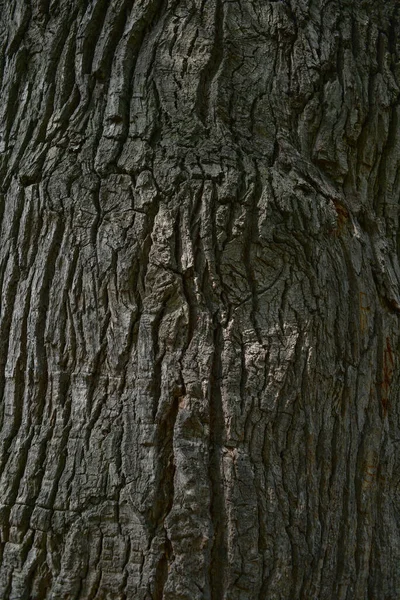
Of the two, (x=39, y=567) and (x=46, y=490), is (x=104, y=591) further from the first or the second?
(x=46, y=490)

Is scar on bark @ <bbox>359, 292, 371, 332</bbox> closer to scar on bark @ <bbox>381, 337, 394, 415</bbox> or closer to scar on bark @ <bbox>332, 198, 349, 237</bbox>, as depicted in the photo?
scar on bark @ <bbox>381, 337, 394, 415</bbox>

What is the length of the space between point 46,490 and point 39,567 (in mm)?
262

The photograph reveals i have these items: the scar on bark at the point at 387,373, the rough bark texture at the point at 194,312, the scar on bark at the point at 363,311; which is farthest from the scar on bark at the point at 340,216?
the scar on bark at the point at 387,373

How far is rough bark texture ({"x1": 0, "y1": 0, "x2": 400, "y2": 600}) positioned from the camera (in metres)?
2.33

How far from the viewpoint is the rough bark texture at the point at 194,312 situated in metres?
2.33

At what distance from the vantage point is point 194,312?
244 cm

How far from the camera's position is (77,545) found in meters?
2.31

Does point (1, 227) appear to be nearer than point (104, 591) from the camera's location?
No

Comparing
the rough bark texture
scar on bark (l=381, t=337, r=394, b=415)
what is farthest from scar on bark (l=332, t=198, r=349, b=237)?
scar on bark (l=381, t=337, r=394, b=415)

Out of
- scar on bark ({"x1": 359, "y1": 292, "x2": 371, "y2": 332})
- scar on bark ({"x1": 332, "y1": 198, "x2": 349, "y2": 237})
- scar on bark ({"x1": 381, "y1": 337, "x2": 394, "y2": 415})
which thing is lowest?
scar on bark ({"x1": 381, "y1": 337, "x2": 394, "y2": 415})

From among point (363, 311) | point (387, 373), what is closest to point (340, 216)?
point (363, 311)

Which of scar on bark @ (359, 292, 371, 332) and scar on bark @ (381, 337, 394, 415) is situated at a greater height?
scar on bark @ (359, 292, 371, 332)

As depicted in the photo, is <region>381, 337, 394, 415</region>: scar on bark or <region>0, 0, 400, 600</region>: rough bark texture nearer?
<region>0, 0, 400, 600</region>: rough bark texture

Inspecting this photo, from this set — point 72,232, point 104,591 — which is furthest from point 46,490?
point 72,232
